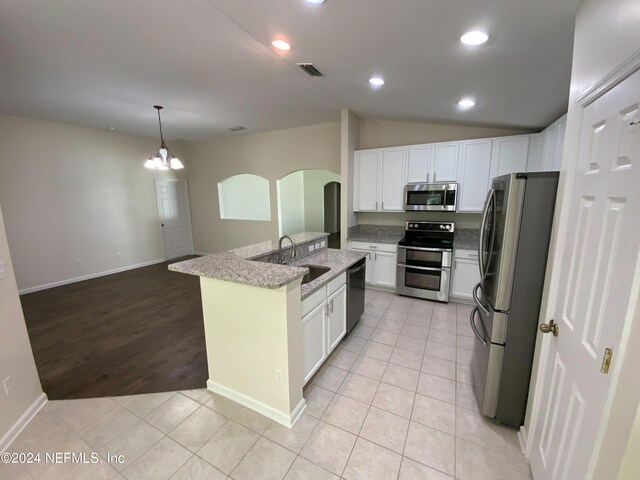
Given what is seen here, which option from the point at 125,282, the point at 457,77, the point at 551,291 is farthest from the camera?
the point at 125,282

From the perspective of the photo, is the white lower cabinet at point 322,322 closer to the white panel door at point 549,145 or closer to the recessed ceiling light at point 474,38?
the recessed ceiling light at point 474,38

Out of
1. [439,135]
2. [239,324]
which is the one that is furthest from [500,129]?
[239,324]

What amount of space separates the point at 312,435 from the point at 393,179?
354 cm

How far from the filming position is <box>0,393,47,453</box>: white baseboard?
5.63ft

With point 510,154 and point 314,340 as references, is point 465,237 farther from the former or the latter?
point 314,340

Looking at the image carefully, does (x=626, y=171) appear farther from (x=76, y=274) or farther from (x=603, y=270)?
(x=76, y=274)

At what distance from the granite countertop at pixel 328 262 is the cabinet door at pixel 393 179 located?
1.55 meters

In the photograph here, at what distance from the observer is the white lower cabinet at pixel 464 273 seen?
3.63m

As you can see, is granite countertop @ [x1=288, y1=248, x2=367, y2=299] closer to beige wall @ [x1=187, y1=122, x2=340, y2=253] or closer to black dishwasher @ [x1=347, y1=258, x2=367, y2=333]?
black dishwasher @ [x1=347, y1=258, x2=367, y2=333]

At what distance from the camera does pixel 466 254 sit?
3.65 meters

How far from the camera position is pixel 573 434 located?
1117 millimetres

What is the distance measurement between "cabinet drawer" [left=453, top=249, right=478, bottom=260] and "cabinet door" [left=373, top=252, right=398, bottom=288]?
32.7 inches

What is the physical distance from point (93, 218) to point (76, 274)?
1.10 meters

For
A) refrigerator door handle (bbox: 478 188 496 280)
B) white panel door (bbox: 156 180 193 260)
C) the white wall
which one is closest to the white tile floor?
refrigerator door handle (bbox: 478 188 496 280)
